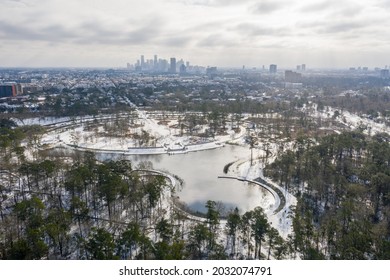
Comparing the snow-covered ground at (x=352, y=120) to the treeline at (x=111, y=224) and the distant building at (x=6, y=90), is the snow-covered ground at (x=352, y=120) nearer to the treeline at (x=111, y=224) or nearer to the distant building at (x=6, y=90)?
the treeline at (x=111, y=224)

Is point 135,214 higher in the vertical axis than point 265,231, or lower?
lower

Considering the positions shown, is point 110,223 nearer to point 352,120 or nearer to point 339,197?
point 339,197

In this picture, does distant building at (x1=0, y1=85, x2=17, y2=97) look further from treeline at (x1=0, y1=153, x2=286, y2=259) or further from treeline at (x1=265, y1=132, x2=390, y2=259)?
treeline at (x1=265, y1=132, x2=390, y2=259)

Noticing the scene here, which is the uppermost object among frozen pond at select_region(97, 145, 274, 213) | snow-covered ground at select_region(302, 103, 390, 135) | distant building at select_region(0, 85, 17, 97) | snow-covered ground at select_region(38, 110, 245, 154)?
distant building at select_region(0, 85, 17, 97)

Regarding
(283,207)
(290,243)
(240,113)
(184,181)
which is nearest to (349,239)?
(290,243)

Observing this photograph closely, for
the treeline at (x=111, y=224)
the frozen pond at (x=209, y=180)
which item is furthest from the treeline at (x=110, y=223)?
the frozen pond at (x=209, y=180)

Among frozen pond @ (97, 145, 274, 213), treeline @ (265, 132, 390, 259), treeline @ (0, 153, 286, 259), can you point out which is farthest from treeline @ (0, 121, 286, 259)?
treeline @ (265, 132, 390, 259)

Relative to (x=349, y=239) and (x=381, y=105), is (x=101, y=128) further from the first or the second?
(x=381, y=105)

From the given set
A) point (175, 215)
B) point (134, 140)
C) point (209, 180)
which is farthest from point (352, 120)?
point (175, 215)
